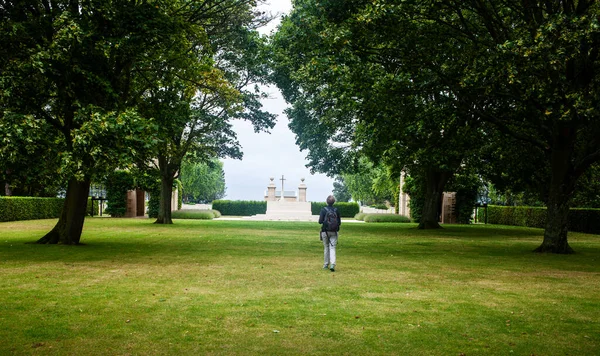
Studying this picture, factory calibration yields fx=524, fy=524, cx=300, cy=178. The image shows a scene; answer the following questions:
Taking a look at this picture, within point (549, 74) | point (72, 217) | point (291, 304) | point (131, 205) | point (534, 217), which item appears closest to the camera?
point (291, 304)

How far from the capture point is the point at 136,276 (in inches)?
399

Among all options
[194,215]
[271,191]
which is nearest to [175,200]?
[194,215]

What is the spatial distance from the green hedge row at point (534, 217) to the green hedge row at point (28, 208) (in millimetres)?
26722

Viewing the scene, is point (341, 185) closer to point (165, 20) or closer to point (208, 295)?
point (165, 20)

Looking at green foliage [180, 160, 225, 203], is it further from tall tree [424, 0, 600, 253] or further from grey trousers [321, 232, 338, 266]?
grey trousers [321, 232, 338, 266]

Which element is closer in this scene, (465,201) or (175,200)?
(465,201)

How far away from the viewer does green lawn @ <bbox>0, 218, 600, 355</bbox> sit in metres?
5.71

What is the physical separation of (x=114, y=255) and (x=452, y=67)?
36.1ft

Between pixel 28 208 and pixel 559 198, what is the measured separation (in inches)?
1131

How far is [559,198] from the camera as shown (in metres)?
15.6

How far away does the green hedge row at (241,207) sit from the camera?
56.9 meters

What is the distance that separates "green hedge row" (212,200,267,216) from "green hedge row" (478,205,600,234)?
23.9m

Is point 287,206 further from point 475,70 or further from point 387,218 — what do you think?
point 475,70

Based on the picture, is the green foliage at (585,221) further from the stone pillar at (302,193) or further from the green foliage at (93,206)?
the green foliage at (93,206)
